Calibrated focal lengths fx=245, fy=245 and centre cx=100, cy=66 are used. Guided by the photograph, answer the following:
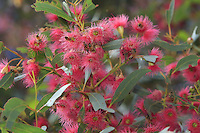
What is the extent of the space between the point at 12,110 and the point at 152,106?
0.36 m

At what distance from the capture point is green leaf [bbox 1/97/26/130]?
0.44 m

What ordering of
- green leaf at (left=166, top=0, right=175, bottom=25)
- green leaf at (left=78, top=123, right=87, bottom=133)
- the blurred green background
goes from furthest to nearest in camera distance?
the blurred green background → green leaf at (left=166, top=0, right=175, bottom=25) → green leaf at (left=78, top=123, right=87, bottom=133)

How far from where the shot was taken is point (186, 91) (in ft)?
2.37

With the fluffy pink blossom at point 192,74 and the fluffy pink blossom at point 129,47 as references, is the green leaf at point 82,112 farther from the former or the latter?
the fluffy pink blossom at point 192,74

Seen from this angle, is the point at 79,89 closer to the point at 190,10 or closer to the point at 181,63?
the point at 181,63

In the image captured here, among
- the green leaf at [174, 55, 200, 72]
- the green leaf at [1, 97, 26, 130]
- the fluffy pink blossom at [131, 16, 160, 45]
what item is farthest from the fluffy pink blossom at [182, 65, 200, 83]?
the green leaf at [1, 97, 26, 130]

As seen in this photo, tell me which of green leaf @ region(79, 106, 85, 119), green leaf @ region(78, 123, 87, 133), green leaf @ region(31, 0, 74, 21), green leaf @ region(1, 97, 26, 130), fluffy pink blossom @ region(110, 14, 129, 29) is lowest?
green leaf @ region(78, 123, 87, 133)

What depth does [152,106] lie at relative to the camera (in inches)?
25.7

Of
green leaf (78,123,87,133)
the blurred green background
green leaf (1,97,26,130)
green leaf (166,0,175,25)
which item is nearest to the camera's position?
green leaf (1,97,26,130)

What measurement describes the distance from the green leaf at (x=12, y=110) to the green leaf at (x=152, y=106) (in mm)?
314

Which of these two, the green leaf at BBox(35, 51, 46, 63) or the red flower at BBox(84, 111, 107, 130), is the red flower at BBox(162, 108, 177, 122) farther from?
the green leaf at BBox(35, 51, 46, 63)

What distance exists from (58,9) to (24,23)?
1968 mm

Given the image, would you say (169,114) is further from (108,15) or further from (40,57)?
(108,15)

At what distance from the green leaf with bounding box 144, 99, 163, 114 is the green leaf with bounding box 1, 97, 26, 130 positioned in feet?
1.03
